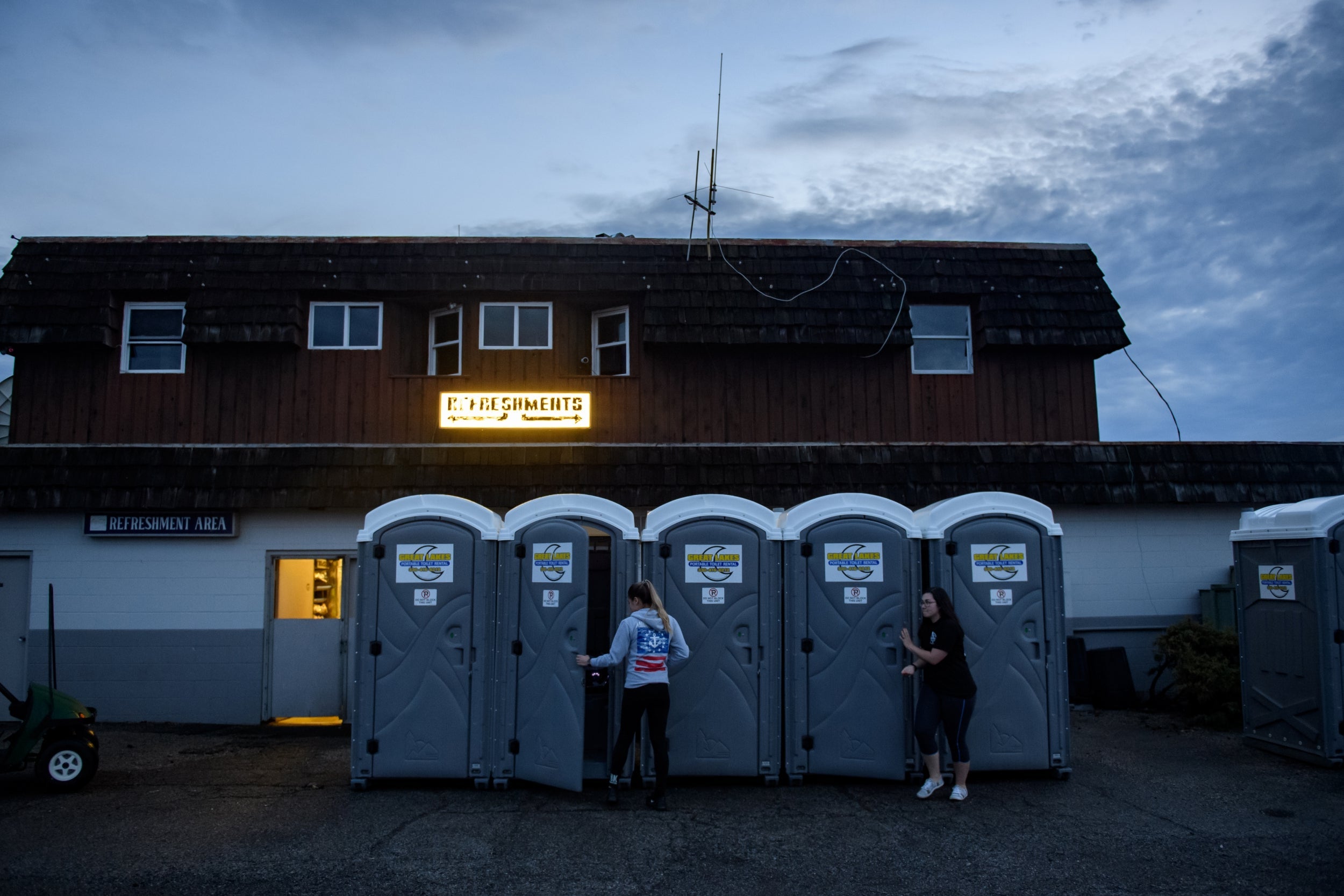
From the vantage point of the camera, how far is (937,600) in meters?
7.67

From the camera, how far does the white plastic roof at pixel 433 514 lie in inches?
325

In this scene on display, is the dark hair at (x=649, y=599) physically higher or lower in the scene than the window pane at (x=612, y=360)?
lower

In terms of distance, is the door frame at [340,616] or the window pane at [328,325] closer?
the door frame at [340,616]

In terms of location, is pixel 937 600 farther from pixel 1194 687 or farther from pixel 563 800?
pixel 1194 687

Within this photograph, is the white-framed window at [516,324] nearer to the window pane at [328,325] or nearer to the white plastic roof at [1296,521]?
the window pane at [328,325]

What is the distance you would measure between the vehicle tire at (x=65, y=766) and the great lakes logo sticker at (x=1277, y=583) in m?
10.8

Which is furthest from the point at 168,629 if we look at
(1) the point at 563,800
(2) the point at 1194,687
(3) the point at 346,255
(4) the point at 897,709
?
(2) the point at 1194,687

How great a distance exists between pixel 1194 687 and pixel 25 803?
37.7 ft

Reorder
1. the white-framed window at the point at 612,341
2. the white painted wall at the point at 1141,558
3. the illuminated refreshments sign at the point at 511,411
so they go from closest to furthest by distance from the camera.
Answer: the white painted wall at the point at 1141,558, the illuminated refreshments sign at the point at 511,411, the white-framed window at the point at 612,341

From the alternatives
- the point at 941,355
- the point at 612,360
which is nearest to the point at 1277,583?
the point at 941,355

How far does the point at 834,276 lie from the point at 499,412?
17.0 ft

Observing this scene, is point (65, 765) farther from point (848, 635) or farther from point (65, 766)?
point (848, 635)

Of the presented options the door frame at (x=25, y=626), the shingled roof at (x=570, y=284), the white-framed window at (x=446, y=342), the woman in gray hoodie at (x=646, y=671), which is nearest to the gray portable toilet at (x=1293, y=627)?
the shingled roof at (x=570, y=284)

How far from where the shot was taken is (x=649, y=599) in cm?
754
